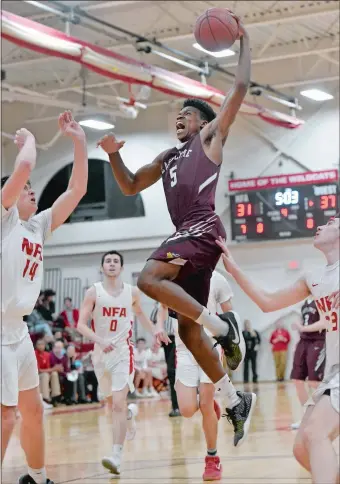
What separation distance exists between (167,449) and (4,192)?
5.23 m

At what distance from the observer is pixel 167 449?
9.27 metres

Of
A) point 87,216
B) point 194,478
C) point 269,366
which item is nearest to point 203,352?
point 194,478

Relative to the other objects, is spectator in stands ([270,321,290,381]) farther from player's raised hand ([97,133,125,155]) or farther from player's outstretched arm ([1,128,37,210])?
player's outstretched arm ([1,128,37,210])

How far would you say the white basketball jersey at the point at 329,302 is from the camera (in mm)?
4617

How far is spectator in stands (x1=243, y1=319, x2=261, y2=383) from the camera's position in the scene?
73.2 ft

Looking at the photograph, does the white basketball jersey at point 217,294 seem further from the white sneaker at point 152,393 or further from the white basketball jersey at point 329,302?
the white sneaker at point 152,393

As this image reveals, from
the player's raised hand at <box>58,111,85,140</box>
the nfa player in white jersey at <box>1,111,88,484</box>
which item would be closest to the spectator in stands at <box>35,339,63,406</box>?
the nfa player in white jersey at <box>1,111,88,484</box>

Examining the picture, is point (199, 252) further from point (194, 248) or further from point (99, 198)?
point (99, 198)

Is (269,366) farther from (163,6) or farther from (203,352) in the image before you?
(203,352)

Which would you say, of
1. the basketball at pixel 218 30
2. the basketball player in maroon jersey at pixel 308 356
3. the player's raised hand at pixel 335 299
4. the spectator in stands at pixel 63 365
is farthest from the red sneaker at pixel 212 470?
the spectator in stands at pixel 63 365

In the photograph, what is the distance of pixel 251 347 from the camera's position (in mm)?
22312

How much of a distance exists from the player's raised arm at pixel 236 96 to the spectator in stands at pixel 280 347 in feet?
58.9

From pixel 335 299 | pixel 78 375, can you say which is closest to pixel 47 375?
Result: pixel 78 375

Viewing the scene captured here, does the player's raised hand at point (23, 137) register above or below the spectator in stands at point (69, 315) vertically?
above
